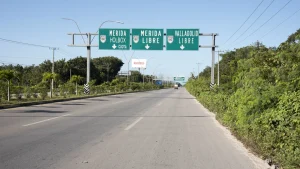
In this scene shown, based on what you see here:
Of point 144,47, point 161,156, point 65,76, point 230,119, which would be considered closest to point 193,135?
point 230,119

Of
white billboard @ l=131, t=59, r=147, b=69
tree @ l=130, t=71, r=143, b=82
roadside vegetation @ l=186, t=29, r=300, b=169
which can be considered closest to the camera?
roadside vegetation @ l=186, t=29, r=300, b=169

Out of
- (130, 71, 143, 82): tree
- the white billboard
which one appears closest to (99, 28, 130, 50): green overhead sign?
the white billboard

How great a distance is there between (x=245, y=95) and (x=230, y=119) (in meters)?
2.30

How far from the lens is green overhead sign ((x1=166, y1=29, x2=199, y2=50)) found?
35.8 metres

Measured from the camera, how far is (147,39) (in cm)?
3641

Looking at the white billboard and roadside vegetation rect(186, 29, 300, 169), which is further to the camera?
the white billboard

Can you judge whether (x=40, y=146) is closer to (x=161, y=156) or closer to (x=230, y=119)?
(x=161, y=156)

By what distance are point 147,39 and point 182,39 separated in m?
3.62

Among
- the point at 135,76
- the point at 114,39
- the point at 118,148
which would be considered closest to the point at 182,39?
the point at 114,39

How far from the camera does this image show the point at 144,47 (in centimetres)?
3647

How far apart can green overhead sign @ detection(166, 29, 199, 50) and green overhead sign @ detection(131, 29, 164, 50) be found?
834 mm

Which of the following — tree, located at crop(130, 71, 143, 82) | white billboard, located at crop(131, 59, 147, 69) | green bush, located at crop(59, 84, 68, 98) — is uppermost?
white billboard, located at crop(131, 59, 147, 69)

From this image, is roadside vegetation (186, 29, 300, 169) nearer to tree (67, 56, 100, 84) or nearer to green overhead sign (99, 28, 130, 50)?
green overhead sign (99, 28, 130, 50)

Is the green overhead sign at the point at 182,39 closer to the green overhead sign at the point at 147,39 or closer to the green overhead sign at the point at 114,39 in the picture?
the green overhead sign at the point at 147,39
